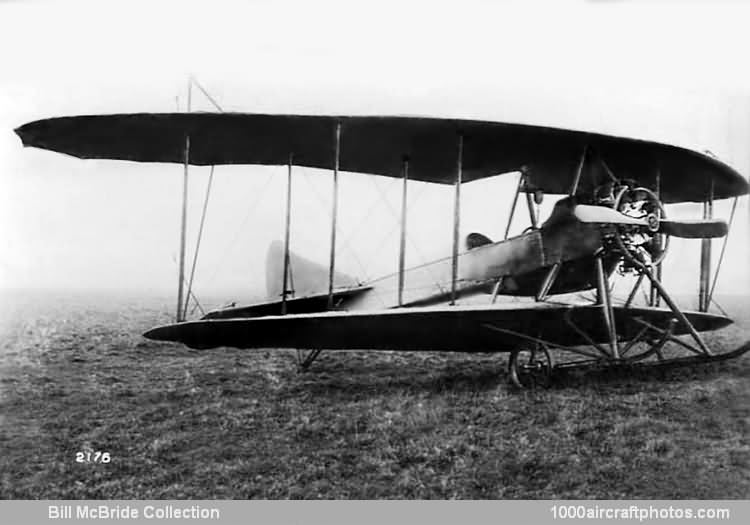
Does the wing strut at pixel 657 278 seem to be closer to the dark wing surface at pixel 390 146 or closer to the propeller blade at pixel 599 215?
the dark wing surface at pixel 390 146

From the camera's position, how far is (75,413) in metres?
3.47

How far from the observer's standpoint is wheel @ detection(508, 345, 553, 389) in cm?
364

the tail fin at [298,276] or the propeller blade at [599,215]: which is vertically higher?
the propeller blade at [599,215]

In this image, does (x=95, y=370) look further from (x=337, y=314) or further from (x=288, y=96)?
(x=288, y=96)

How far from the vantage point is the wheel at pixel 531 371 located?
12.0 ft

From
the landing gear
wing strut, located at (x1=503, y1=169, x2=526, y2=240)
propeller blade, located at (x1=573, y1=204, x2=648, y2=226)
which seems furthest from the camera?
wing strut, located at (x1=503, y1=169, x2=526, y2=240)

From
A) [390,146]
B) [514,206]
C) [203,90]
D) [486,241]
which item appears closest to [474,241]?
[486,241]

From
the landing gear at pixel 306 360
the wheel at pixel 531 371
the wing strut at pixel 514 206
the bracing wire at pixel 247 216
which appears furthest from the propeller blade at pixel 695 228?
the bracing wire at pixel 247 216

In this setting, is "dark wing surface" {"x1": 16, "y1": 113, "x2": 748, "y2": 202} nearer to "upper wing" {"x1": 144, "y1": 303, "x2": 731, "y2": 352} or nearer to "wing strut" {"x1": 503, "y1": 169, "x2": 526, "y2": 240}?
"wing strut" {"x1": 503, "y1": 169, "x2": 526, "y2": 240}

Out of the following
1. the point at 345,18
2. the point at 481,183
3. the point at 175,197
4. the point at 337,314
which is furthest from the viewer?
the point at 481,183

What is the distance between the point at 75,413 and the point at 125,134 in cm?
137

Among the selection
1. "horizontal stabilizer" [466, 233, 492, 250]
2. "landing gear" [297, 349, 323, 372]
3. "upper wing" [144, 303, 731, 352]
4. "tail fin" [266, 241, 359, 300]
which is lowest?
"landing gear" [297, 349, 323, 372]

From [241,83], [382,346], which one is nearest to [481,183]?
[382,346]

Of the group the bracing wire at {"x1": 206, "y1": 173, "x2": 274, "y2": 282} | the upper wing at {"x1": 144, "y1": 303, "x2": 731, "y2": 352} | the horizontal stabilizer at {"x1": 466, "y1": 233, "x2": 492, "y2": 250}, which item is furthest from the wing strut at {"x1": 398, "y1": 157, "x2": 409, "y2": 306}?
the bracing wire at {"x1": 206, "y1": 173, "x2": 274, "y2": 282}
